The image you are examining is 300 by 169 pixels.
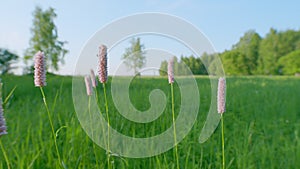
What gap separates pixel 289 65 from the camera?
37.6 m

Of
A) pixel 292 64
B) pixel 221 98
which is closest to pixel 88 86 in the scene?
pixel 221 98

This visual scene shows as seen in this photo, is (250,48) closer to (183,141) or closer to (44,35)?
(44,35)

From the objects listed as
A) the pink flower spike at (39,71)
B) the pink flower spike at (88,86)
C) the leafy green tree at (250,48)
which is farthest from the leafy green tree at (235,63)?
the pink flower spike at (39,71)

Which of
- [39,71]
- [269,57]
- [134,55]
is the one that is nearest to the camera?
[39,71]

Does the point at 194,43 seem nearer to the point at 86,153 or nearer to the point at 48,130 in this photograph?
the point at 86,153

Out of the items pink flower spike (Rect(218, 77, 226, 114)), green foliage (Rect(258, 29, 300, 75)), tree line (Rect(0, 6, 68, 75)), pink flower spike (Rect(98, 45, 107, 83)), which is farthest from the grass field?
green foliage (Rect(258, 29, 300, 75))

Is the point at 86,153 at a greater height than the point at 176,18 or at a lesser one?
lesser

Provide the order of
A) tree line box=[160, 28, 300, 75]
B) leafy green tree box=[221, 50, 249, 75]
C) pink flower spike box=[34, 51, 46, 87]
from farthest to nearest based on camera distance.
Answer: leafy green tree box=[221, 50, 249, 75], tree line box=[160, 28, 300, 75], pink flower spike box=[34, 51, 46, 87]

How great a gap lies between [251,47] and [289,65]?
9040mm

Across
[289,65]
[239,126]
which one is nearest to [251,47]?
[289,65]

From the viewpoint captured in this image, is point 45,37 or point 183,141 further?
point 45,37

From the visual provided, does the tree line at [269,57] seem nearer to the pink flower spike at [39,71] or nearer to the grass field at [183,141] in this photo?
the grass field at [183,141]

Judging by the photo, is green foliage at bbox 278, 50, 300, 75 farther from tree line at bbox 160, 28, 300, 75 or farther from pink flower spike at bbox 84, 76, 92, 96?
pink flower spike at bbox 84, 76, 92, 96

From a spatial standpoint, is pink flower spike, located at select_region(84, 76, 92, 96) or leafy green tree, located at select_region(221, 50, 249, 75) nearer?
pink flower spike, located at select_region(84, 76, 92, 96)
